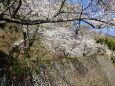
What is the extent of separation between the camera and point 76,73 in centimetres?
707

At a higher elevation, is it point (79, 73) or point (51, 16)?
point (51, 16)

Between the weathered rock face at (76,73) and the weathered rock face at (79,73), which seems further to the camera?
the weathered rock face at (79,73)

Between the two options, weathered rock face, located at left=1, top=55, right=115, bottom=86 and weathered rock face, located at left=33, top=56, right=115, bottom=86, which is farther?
weathered rock face, located at left=33, top=56, right=115, bottom=86

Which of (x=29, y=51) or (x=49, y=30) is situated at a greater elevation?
(x=49, y=30)

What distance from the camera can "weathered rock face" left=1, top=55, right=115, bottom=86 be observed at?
543 cm

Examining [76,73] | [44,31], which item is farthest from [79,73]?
[44,31]

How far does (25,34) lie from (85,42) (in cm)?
300

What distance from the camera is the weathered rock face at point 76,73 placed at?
543 centimetres

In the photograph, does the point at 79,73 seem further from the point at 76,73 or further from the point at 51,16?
the point at 51,16

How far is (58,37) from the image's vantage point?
7602mm

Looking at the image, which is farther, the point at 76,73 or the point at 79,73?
the point at 79,73

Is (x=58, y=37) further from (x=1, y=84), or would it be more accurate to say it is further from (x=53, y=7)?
(x=1, y=84)

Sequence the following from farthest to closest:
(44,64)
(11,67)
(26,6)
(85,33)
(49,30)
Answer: (85,33)
(49,30)
(26,6)
(44,64)
(11,67)

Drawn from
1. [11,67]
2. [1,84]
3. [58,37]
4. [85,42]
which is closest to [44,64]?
[11,67]
